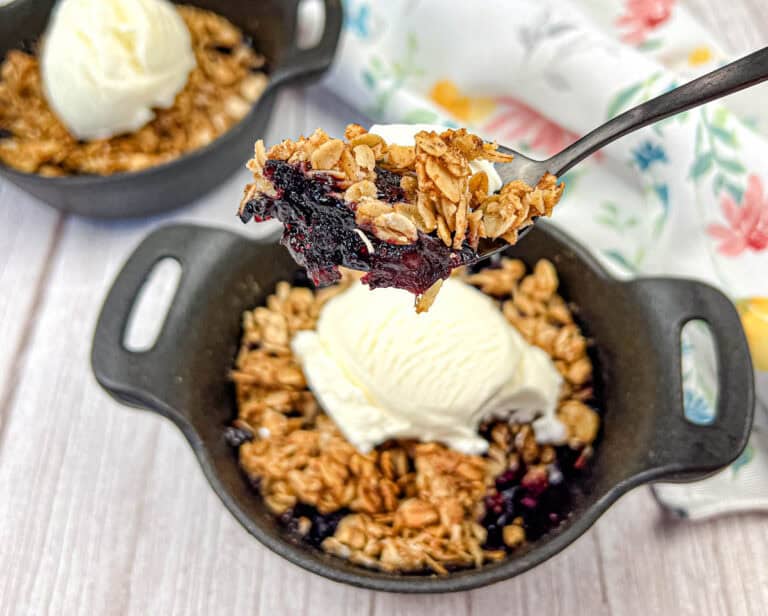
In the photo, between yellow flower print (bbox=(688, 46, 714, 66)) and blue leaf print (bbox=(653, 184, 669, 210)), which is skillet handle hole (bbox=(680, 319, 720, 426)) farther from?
yellow flower print (bbox=(688, 46, 714, 66))

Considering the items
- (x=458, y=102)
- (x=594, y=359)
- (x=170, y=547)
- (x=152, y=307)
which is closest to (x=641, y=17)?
(x=458, y=102)

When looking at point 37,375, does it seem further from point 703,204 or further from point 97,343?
point 703,204

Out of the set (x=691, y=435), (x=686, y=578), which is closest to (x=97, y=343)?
(x=691, y=435)

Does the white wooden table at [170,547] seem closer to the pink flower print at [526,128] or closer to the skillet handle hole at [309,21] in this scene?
the pink flower print at [526,128]

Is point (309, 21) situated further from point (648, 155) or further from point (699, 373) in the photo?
point (699, 373)

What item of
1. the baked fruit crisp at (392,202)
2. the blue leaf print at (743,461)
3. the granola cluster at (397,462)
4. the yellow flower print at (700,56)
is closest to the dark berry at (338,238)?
the baked fruit crisp at (392,202)

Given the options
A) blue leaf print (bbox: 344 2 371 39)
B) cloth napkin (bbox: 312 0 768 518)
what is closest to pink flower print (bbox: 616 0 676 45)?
cloth napkin (bbox: 312 0 768 518)
